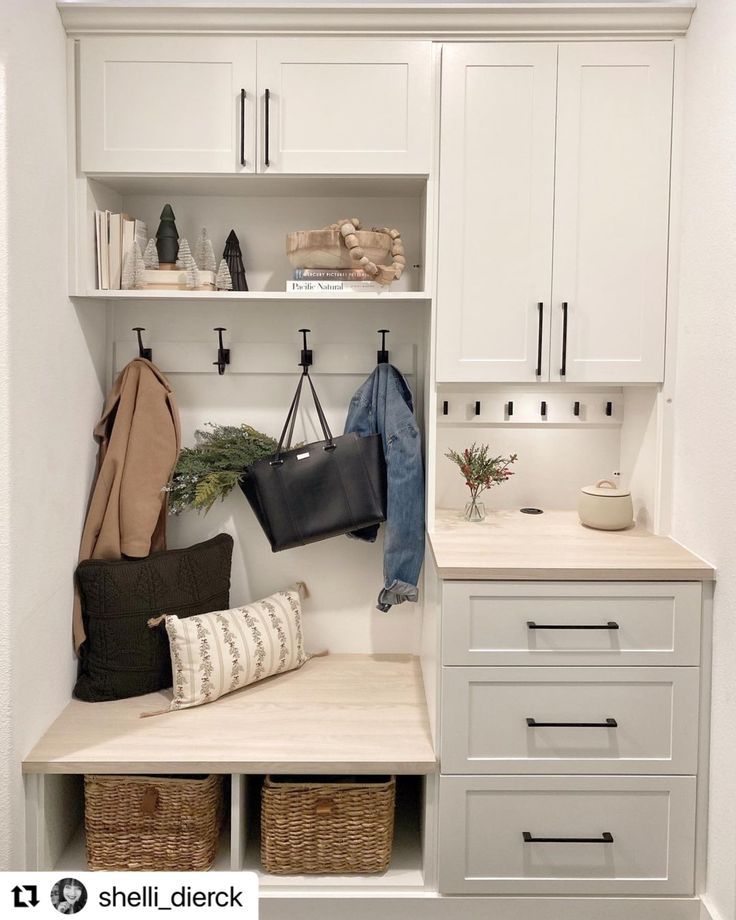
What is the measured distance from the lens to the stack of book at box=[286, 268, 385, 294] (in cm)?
232

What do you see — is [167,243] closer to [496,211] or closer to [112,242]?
[112,242]

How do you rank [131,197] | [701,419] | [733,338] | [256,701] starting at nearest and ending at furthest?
[733,338] → [701,419] → [256,701] → [131,197]

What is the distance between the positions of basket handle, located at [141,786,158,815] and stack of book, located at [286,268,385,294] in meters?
1.43

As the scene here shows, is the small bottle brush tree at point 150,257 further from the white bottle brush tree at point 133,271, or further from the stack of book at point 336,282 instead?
the stack of book at point 336,282

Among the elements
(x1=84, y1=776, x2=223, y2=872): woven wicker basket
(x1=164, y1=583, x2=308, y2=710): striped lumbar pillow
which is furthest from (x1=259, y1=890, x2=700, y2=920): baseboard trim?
(x1=164, y1=583, x2=308, y2=710): striped lumbar pillow

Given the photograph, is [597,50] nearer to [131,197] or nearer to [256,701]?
[131,197]

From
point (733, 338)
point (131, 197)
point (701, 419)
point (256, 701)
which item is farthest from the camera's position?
point (131, 197)

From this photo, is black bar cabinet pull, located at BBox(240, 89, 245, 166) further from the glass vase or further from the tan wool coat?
the glass vase

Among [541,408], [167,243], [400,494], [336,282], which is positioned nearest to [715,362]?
[541,408]

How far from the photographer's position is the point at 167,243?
2.40 meters

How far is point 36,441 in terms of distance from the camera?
2.04 meters

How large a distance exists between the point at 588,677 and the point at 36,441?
1.53m

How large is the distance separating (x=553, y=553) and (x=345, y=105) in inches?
53.6

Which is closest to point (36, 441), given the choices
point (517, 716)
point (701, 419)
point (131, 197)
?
point (131, 197)
